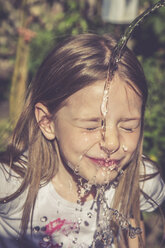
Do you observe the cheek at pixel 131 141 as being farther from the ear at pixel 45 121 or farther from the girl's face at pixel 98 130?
the ear at pixel 45 121

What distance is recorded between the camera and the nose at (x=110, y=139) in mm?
1587

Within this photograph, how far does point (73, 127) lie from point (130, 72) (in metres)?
0.37

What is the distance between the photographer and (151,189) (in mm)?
2098

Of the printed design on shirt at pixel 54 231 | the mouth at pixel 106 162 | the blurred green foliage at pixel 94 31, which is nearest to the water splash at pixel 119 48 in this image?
the mouth at pixel 106 162

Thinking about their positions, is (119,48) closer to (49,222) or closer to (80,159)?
(80,159)

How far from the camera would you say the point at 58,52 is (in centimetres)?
178

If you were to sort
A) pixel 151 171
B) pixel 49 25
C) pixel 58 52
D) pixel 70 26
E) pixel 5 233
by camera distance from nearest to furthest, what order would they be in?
1. pixel 58 52
2. pixel 5 233
3. pixel 151 171
4. pixel 70 26
5. pixel 49 25

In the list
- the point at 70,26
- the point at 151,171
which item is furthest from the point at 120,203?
the point at 70,26

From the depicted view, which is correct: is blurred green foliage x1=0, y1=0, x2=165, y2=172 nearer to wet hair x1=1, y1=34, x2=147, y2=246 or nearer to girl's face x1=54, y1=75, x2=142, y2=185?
wet hair x1=1, y1=34, x2=147, y2=246

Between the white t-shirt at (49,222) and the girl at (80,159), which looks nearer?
the girl at (80,159)

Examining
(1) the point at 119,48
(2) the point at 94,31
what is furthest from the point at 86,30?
(1) the point at 119,48

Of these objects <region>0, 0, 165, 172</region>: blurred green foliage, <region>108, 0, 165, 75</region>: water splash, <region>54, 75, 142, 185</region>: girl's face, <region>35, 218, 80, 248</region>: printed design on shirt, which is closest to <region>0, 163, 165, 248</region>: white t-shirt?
<region>35, 218, 80, 248</region>: printed design on shirt

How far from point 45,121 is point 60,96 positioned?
8.0 inches

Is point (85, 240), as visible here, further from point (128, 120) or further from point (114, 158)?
point (128, 120)
